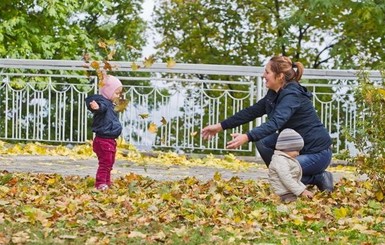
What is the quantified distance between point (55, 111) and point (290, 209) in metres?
8.37

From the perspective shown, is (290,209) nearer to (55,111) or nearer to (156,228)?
(156,228)

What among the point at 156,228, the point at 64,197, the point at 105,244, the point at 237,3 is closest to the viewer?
the point at 105,244

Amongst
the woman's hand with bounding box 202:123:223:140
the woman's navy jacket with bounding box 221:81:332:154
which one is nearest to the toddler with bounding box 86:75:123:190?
the woman's hand with bounding box 202:123:223:140

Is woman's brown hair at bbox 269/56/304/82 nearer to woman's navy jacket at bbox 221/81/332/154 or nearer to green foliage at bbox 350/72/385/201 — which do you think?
woman's navy jacket at bbox 221/81/332/154

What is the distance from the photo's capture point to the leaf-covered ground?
6.65m

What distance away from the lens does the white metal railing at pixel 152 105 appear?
15.1 m

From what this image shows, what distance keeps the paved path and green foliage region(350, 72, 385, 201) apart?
7.14 feet

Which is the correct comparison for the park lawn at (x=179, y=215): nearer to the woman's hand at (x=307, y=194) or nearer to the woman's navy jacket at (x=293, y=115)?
the woman's hand at (x=307, y=194)

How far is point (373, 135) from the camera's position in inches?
371

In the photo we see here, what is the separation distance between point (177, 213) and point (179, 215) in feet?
0.43

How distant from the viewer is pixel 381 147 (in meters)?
9.32

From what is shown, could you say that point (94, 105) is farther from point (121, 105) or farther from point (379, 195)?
point (379, 195)

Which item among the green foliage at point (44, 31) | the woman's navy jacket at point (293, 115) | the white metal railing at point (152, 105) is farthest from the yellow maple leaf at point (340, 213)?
the green foliage at point (44, 31)

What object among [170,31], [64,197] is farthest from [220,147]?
[170,31]
